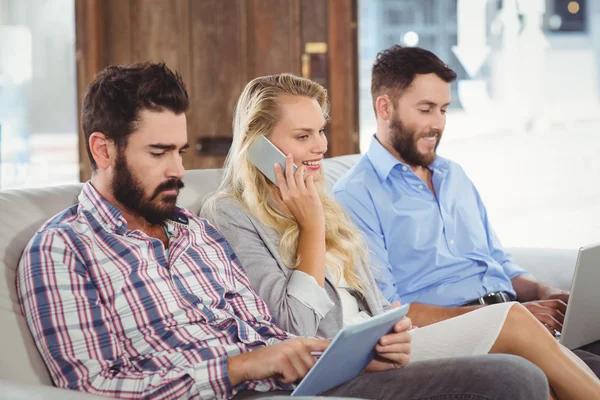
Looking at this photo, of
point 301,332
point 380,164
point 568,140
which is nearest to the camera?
point 301,332

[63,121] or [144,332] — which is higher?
[63,121]

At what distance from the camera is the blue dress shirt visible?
242 centimetres

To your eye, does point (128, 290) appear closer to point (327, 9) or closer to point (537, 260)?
point (537, 260)

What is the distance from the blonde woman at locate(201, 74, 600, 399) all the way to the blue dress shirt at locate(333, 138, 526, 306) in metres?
0.21

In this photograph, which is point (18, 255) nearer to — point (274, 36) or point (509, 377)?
point (509, 377)

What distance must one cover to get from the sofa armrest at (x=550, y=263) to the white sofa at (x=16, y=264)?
116 cm

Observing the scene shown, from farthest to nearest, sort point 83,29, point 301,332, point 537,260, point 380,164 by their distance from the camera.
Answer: point 83,29, point 537,260, point 380,164, point 301,332

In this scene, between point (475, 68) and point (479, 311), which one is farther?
point (475, 68)

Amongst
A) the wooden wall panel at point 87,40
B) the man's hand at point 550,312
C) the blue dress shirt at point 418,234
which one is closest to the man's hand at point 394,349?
the blue dress shirt at point 418,234

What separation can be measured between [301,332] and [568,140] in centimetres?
244

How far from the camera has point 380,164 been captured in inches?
100.0

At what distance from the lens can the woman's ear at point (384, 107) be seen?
104 inches

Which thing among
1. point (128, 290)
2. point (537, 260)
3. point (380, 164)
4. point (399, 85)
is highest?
point (399, 85)

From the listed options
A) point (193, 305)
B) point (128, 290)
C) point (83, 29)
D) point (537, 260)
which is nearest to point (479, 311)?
point (193, 305)
